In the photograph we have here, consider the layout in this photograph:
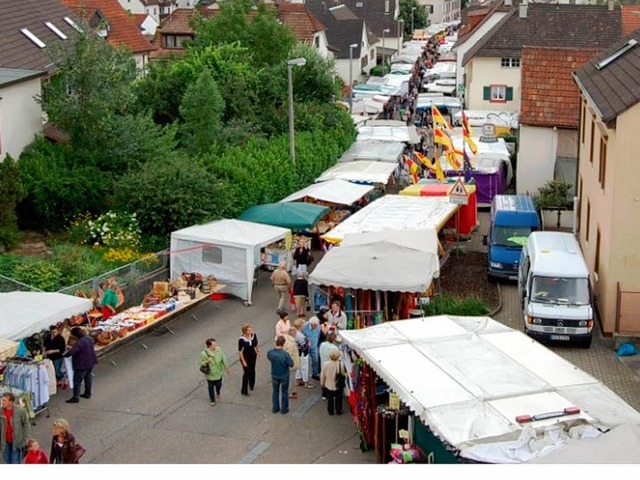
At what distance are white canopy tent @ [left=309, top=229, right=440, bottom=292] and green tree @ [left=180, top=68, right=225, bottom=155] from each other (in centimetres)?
1171

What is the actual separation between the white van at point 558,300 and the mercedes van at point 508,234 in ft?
12.9

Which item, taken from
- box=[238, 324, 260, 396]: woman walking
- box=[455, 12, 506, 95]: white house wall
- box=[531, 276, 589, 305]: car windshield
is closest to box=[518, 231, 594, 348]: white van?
box=[531, 276, 589, 305]: car windshield

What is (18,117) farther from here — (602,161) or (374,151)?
(602,161)

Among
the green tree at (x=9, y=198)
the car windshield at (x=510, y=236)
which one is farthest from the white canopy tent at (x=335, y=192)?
the green tree at (x=9, y=198)

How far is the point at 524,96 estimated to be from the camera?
129ft

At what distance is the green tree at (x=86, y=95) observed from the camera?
29094mm

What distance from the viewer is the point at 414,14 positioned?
406 feet

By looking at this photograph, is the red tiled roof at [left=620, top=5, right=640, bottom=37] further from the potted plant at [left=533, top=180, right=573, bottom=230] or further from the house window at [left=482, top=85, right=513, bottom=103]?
the potted plant at [left=533, top=180, right=573, bottom=230]

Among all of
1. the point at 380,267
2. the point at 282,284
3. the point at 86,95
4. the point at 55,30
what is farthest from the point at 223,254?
the point at 55,30

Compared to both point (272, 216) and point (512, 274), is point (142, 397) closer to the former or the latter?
point (272, 216)

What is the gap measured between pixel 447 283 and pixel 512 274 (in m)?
1.76

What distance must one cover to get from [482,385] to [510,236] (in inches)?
568

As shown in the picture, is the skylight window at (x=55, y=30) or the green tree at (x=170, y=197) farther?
the skylight window at (x=55, y=30)

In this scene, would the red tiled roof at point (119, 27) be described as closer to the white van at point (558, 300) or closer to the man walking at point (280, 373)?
the white van at point (558, 300)
